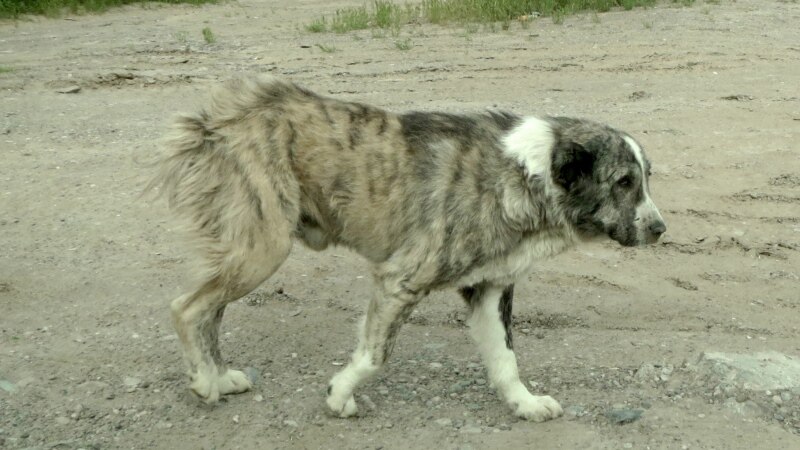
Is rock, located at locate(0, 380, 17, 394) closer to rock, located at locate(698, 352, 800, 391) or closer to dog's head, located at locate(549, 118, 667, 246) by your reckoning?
dog's head, located at locate(549, 118, 667, 246)

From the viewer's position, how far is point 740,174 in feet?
27.0

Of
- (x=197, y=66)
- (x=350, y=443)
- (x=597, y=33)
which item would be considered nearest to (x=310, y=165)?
(x=350, y=443)

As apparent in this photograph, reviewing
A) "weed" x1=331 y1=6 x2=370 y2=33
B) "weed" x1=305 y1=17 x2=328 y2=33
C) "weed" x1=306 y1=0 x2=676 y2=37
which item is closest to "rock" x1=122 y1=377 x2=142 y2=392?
"weed" x1=306 y1=0 x2=676 y2=37

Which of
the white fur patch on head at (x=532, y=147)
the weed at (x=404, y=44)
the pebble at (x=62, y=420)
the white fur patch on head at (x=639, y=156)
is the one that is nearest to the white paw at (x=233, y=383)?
the pebble at (x=62, y=420)

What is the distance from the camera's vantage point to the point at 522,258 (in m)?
5.00

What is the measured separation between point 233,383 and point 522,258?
163 cm

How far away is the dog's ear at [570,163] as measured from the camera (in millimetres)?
4965

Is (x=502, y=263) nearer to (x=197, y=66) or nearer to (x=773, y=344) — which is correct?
(x=773, y=344)

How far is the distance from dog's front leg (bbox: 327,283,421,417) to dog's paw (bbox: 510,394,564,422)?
2.42ft

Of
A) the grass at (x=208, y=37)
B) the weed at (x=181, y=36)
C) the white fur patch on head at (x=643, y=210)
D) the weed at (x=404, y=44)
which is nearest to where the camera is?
the white fur patch on head at (x=643, y=210)

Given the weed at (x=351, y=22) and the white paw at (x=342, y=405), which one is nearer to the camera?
the white paw at (x=342, y=405)

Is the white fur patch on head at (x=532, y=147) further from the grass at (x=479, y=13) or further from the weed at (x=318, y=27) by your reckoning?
the weed at (x=318, y=27)

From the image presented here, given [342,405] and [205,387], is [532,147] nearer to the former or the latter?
[342,405]

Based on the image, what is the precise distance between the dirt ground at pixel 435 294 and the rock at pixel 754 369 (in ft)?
0.16
